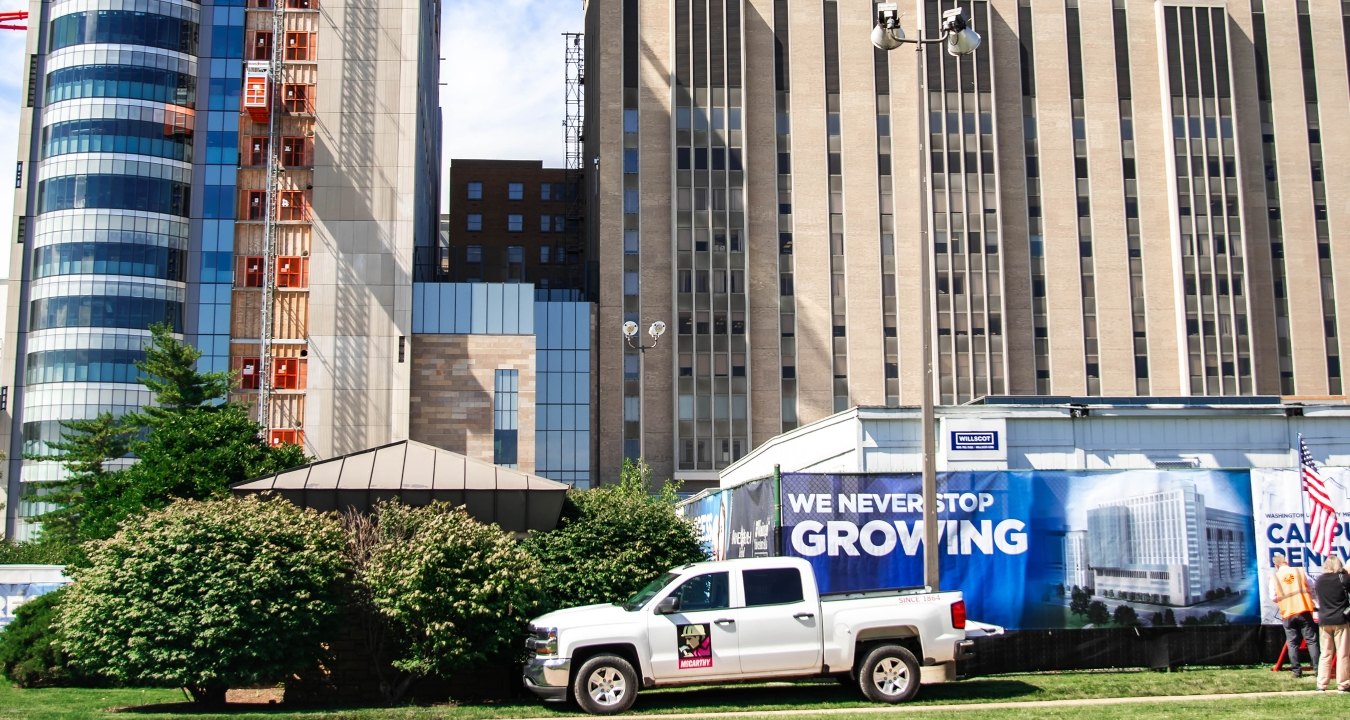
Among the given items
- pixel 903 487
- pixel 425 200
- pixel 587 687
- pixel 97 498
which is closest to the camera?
pixel 587 687

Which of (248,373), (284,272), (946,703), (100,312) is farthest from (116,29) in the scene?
(946,703)

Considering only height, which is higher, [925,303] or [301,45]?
[301,45]

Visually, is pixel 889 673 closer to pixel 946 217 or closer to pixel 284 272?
pixel 946 217

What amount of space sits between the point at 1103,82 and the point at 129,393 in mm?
56676

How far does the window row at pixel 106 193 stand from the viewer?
68812mm

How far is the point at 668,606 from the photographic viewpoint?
17.5m

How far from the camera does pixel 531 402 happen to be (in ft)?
235

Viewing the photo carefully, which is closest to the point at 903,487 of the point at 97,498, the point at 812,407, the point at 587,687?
the point at 587,687

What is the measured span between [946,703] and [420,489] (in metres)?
10.9

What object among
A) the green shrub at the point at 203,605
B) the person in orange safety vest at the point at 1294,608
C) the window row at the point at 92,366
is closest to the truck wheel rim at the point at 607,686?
the green shrub at the point at 203,605

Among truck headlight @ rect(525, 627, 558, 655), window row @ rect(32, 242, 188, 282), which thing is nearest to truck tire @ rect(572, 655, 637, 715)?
truck headlight @ rect(525, 627, 558, 655)

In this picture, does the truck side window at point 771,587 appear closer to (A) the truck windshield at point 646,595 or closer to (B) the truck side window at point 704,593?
(B) the truck side window at point 704,593

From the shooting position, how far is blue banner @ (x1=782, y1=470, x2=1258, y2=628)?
65.5 ft

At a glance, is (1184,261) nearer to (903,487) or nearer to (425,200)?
(425,200)
